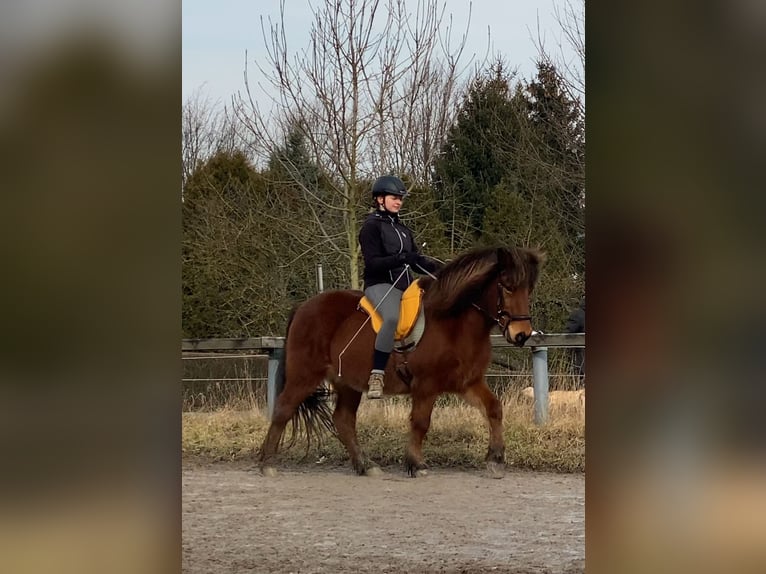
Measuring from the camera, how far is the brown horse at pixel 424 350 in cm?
584

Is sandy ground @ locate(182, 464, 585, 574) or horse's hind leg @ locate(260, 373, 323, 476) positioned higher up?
horse's hind leg @ locate(260, 373, 323, 476)

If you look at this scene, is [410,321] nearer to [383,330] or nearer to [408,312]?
[408,312]

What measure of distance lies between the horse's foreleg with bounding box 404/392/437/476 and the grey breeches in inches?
15.5

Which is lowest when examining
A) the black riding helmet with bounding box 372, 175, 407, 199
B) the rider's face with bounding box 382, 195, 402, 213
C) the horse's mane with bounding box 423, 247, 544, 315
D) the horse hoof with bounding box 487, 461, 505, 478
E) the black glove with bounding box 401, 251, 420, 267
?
the horse hoof with bounding box 487, 461, 505, 478

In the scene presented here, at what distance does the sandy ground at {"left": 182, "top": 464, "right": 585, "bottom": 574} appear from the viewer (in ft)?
12.1

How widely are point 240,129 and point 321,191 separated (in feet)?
4.89

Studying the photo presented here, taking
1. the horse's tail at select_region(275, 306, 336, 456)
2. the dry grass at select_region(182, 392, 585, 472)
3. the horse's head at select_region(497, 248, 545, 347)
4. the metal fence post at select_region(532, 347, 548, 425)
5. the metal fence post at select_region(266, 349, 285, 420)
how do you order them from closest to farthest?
the horse's head at select_region(497, 248, 545, 347)
the dry grass at select_region(182, 392, 585, 472)
the horse's tail at select_region(275, 306, 336, 456)
the metal fence post at select_region(532, 347, 548, 425)
the metal fence post at select_region(266, 349, 285, 420)

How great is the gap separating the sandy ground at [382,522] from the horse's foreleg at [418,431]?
0.12 metres

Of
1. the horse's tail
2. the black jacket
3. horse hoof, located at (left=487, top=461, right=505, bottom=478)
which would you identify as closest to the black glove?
the black jacket

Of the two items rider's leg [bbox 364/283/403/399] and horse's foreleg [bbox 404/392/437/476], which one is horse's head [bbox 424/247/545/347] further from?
horse's foreleg [bbox 404/392/437/476]
